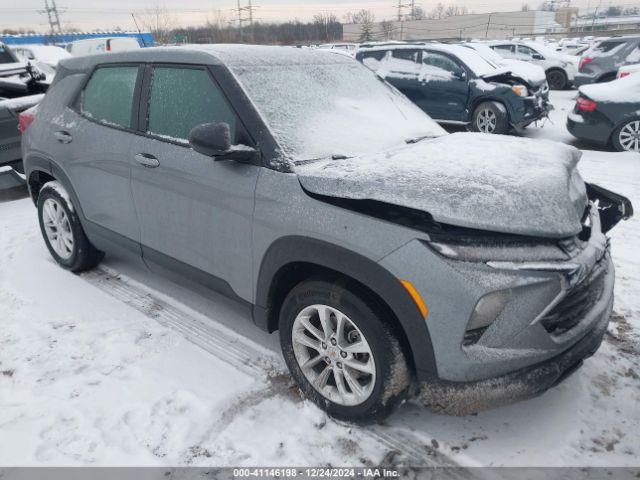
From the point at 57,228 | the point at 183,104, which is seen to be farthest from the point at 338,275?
the point at 57,228

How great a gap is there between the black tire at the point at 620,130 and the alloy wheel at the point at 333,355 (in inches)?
294

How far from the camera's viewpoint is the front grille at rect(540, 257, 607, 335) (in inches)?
83.3

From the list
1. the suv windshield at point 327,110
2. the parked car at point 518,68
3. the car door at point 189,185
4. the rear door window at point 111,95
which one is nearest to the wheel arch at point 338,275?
the car door at point 189,185

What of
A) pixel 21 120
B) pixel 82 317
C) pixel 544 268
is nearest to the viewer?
pixel 544 268

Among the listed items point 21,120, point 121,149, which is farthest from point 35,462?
point 21,120

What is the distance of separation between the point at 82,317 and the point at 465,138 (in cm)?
293

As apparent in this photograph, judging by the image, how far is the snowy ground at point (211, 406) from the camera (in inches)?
93.0

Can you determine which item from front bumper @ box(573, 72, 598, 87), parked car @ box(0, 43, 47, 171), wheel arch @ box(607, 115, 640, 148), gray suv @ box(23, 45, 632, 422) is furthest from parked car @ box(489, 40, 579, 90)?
gray suv @ box(23, 45, 632, 422)

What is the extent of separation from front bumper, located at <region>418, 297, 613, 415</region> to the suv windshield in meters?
1.31

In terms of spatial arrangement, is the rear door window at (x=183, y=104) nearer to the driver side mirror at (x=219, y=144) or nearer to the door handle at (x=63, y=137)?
the driver side mirror at (x=219, y=144)

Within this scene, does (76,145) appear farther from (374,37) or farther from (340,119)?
(374,37)

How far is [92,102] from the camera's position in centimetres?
370

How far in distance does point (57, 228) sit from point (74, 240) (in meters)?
0.31

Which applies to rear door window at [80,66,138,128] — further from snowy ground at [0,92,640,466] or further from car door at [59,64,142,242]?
snowy ground at [0,92,640,466]
